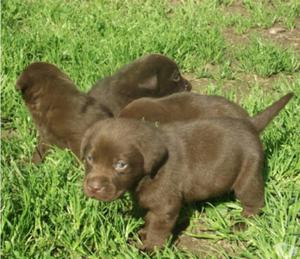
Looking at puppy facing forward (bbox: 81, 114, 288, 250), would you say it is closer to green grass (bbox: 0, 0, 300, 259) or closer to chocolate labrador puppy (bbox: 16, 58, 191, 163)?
green grass (bbox: 0, 0, 300, 259)

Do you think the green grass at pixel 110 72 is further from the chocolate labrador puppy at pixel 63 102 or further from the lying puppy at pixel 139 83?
the lying puppy at pixel 139 83

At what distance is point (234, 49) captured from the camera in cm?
780

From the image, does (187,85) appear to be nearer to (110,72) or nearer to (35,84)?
(110,72)

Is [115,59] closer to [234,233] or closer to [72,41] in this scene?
[72,41]

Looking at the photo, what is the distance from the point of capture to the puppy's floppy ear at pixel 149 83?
606 cm

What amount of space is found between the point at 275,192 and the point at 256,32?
4.01m

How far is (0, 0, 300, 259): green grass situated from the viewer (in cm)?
414

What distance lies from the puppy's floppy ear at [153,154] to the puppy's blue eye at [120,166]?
133mm

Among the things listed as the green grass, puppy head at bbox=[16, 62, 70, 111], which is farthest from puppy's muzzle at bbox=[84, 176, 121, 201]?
puppy head at bbox=[16, 62, 70, 111]

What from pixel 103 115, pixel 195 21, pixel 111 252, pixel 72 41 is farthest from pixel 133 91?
pixel 195 21

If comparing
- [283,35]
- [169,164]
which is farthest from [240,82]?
[169,164]

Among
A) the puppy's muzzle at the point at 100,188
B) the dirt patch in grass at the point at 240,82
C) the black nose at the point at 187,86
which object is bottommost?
the dirt patch in grass at the point at 240,82

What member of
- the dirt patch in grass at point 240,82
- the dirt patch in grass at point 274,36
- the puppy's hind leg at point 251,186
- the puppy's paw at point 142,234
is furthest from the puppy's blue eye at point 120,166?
the dirt patch in grass at point 274,36

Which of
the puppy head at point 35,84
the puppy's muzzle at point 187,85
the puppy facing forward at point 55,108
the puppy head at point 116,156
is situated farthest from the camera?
the puppy's muzzle at point 187,85
